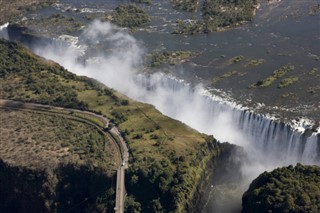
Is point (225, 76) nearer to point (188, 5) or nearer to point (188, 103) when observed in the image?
point (188, 103)

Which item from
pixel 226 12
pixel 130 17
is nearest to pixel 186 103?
pixel 226 12

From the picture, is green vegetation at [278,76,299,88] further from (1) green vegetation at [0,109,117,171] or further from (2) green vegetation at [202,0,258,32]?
(1) green vegetation at [0,109,117,171]

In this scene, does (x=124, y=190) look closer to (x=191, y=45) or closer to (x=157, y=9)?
(x=191, y=45)

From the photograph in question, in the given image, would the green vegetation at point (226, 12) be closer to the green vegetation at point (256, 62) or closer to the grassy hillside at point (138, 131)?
the green vegetation at point (256, 62)

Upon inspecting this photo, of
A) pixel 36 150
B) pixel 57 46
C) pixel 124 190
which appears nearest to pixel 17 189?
pixel 36 150

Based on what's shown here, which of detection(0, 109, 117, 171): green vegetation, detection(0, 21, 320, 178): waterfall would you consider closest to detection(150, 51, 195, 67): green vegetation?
detection(0, 21, 320, 178): waterfall

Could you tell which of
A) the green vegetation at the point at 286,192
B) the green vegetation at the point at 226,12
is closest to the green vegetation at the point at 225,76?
the green vegetation at the point at 226,12
